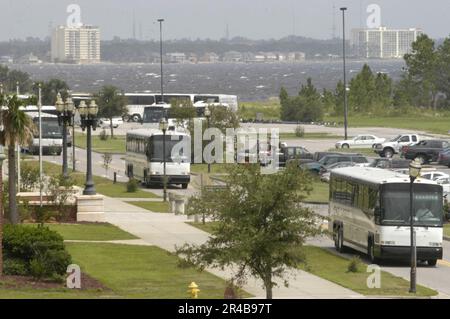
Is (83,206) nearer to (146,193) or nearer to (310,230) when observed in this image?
(146,193)

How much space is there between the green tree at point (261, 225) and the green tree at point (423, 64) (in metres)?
101

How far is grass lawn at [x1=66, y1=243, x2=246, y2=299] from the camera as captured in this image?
30.1m

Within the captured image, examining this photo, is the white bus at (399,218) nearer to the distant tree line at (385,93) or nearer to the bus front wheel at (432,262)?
the bus front wheel at (432,262)

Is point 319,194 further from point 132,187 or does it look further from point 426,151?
point 426,151

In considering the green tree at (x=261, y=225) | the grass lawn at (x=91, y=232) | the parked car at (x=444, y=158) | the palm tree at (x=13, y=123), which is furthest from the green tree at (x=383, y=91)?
the green tree at (x=261, y=225)

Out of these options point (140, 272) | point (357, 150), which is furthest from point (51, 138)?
point (140, 272)

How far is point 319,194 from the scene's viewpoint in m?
57.8

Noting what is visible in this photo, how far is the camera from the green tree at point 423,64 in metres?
130

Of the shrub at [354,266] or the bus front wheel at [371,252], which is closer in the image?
the shrub at [354,266]

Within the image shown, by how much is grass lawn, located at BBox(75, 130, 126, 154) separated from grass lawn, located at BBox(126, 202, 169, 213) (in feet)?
107

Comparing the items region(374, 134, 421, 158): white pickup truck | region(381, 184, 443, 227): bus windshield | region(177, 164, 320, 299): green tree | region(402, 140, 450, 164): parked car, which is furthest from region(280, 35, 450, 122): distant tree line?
region(177, 164, 320, 299): green tree

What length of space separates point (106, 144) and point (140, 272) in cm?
6315
